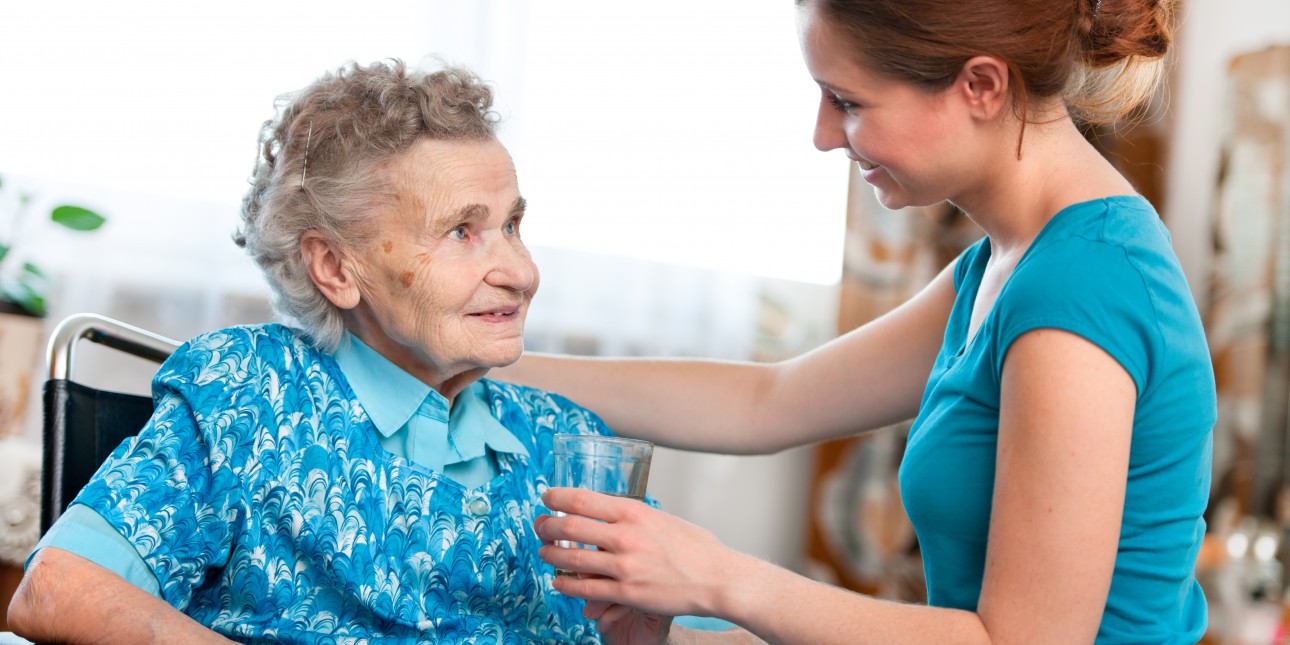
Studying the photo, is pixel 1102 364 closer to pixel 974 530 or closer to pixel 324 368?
pixel 974 530

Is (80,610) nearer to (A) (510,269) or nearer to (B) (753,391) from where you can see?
(A) (510,269)

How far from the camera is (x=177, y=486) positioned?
3.99 feet

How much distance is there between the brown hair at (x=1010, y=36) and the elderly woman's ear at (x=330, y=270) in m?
0.64

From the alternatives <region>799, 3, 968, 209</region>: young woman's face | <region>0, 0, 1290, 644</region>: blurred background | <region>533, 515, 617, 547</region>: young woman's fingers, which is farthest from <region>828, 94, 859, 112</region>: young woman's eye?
<region>0, 0, 1290, 644</region>: blurred background

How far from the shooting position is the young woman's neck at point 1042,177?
1.24 m

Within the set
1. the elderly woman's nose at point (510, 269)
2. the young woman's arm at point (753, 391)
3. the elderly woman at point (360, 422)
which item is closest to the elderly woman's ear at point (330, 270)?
the elderly woman at point (360, 422)

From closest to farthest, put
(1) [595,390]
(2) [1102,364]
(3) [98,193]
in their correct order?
(2) [1102,364], (1) [595,390], (3) [98,193]

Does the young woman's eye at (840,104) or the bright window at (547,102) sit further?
the bright window at (547,102)

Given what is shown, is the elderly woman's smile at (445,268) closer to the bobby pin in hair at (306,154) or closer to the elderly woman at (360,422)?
the elderly woman at (360,422)

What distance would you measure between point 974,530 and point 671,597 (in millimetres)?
354

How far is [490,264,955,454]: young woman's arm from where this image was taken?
1634 mm

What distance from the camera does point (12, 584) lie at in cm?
242

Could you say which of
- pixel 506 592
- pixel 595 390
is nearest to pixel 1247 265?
pixel 595 390

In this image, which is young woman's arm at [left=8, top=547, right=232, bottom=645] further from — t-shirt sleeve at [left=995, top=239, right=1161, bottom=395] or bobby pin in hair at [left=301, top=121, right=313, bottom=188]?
t-shirt sleeve at [left=995, top=239, right=1161, bottom=395]
